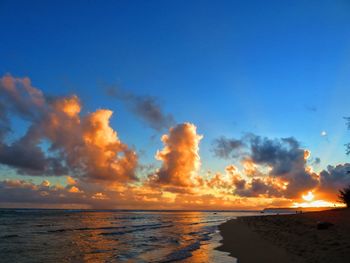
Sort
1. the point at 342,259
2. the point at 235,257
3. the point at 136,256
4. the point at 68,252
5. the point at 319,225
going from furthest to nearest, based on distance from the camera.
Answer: the point at 319,225 → the point at 68,252 → the point at 136,256 → the point at 235,257 → the point at 342,259

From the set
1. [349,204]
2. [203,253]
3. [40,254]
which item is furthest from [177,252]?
[349,204]

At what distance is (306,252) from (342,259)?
13.1ft

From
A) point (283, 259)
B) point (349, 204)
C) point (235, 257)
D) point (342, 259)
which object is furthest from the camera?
point (349, 204)

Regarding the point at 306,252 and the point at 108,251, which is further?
the point at 108,251

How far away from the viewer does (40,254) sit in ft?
90.2

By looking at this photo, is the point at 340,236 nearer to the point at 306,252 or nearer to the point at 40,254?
the point at 306,252

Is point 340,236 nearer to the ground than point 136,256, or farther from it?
farther from it

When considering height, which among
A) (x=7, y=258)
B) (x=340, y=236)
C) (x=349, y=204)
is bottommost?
(x=7, y=258)

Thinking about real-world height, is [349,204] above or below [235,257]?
above

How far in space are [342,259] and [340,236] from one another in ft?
28.9

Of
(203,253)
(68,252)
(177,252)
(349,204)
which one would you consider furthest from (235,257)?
(349,204)

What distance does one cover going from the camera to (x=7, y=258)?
83.3 feet

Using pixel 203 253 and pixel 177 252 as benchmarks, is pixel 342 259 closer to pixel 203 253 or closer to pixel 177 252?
pixel 203 253

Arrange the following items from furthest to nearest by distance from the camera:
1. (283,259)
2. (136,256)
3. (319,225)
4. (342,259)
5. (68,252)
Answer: (319,225) < (68,252) < (136,256) < (283,259) < (342,259)
